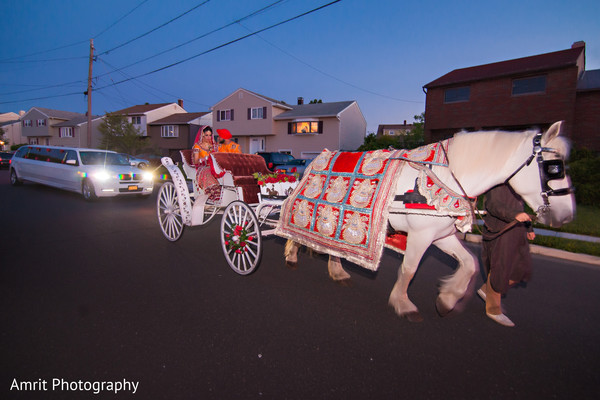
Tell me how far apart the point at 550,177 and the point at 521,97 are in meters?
22.7

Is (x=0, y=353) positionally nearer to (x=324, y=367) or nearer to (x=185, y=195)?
(x=324, y=367)

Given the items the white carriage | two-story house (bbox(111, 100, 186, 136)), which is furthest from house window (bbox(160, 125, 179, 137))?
the white carriage

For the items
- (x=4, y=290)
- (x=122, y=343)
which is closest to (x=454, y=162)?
(x=122, y=343)

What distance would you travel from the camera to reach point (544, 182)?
2748 mm

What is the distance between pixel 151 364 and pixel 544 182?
3558 millimetres

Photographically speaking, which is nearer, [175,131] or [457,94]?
[457,94]

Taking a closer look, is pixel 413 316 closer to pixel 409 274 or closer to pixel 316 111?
pixel 409 274

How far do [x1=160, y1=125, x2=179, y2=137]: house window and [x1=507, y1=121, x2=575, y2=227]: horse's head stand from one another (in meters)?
42.3

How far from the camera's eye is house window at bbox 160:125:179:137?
40581 millimetres

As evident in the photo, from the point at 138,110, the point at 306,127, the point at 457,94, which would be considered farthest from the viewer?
the point at 138,110

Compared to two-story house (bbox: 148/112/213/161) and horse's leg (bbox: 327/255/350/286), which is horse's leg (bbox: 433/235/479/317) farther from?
two-story house (bbox: 148/112/213/161)

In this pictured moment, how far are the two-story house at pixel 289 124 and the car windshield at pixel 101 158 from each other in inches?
839

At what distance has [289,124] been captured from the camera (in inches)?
1326

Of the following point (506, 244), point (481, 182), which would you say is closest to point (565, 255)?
point (506, 244)
